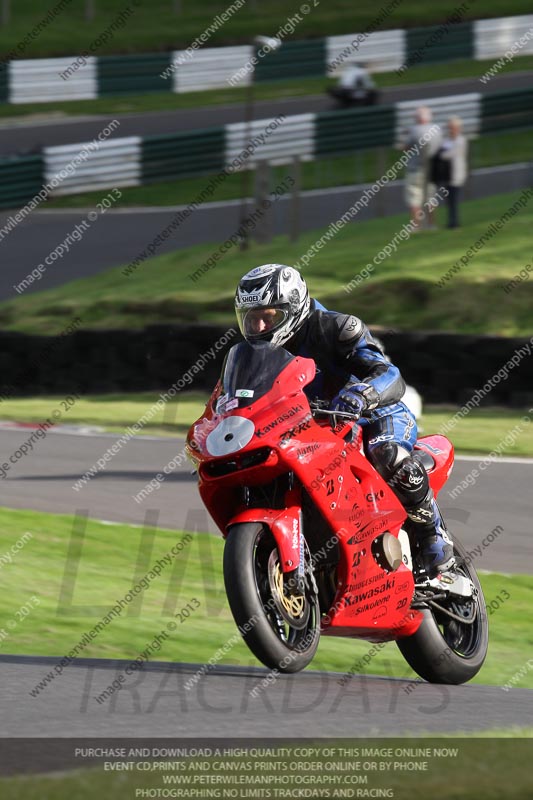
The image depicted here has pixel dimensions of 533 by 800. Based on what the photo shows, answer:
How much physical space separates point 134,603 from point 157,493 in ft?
11.5

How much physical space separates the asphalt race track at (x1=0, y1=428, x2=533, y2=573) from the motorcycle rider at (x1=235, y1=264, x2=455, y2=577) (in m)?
2.27

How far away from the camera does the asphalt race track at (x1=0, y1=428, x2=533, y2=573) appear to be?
33.0 feet

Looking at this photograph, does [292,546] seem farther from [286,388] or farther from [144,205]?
[144,205]

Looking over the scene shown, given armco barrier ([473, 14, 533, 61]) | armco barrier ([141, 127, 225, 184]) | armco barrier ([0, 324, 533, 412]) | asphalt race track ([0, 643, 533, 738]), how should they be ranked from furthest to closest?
armco barrier ([473, 14, 533, 61]), armco barrier ([141, 127, 225, 184]), armco barrier ([0, 324, 533, 412]), asphalt race track ([0, 643, 533, 738])

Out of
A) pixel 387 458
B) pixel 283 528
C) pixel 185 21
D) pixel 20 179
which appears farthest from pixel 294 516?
pixel 185 21

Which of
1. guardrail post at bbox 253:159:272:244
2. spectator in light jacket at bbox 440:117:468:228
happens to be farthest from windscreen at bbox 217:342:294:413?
guardrail post at bbox 253:159:272:244

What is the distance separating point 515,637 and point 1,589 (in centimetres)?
290

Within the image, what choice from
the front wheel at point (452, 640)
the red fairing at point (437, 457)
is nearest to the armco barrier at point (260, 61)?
the red fairing at point (437, 457)

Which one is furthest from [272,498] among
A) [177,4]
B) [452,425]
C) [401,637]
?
[177,4]

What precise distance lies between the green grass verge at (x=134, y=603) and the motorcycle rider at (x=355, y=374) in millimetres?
1044

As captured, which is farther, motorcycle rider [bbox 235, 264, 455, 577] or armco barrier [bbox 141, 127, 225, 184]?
armco barrier [bbox 141, 127, 225, 184]

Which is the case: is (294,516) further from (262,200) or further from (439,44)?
(439,44)

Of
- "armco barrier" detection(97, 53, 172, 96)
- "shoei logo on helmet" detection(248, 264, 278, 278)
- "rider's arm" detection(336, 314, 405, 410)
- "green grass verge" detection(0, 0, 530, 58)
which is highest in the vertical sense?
"shoei logo on helmet" detection(248, 264, 278, 278)

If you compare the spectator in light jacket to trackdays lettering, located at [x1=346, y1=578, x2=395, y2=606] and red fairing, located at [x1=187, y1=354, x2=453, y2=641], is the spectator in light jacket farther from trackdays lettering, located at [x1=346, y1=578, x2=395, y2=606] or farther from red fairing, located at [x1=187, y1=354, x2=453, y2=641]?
trackdays lettering, located at [x1=346, y1=578, x2=395, y2=606]
